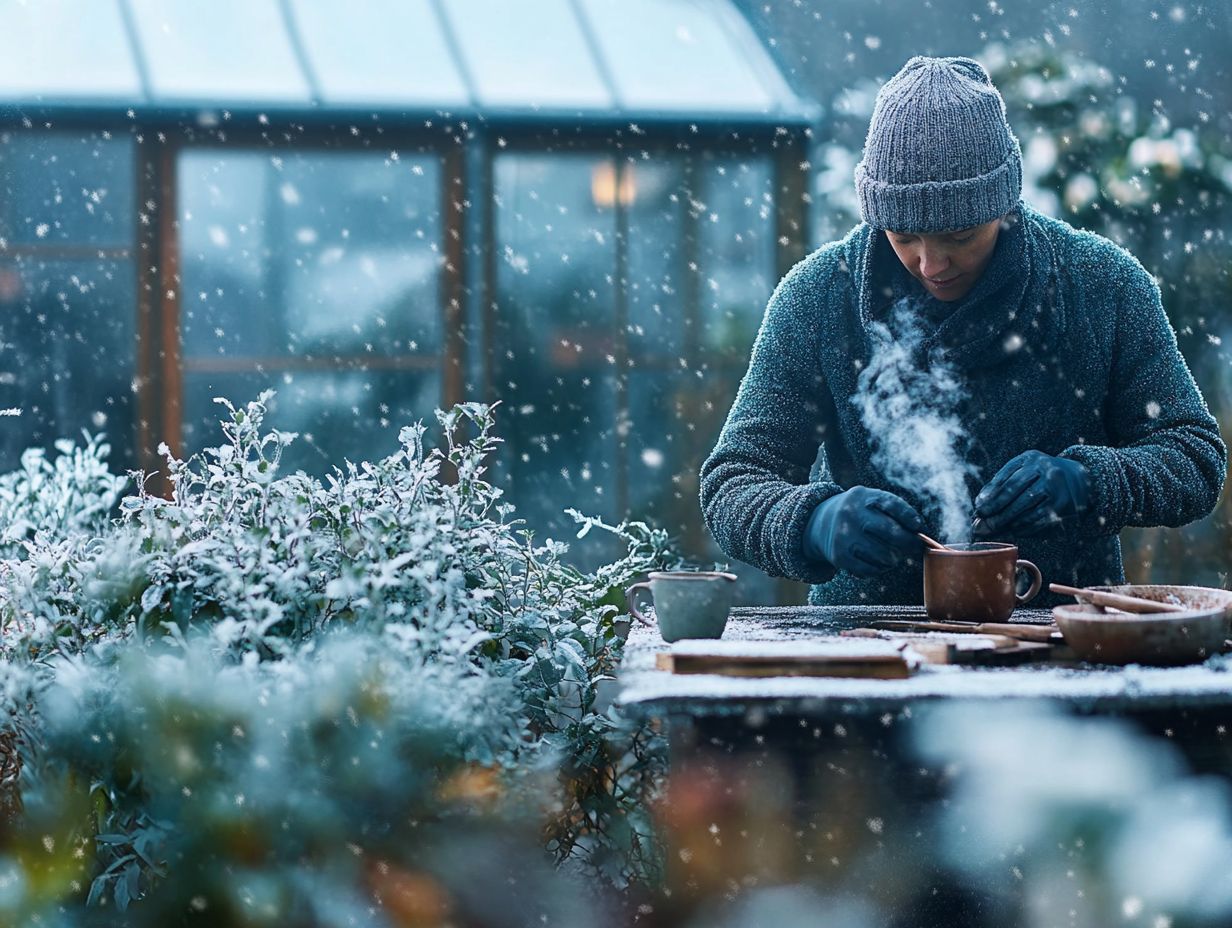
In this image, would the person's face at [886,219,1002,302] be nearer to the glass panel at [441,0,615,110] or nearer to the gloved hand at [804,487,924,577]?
the gloved hand at [804,487,924,577]

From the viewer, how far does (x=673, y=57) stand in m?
7.17

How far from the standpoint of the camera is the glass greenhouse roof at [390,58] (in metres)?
6.73

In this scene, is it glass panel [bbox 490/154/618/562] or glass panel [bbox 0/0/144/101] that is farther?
glass panel [bbox 490/154/618/562]

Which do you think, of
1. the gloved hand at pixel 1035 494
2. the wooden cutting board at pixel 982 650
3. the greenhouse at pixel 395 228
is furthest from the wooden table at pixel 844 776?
the greenhouse at pixel 395 228

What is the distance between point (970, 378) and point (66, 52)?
220 inches

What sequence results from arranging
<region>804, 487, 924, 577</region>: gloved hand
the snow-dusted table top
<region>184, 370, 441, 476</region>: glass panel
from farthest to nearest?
1. <region>184, 370, 441, 476</region>: glass panel
2. <region>804, 487, 924, 577</region>: gloved hand
3. the snow-dusted table top

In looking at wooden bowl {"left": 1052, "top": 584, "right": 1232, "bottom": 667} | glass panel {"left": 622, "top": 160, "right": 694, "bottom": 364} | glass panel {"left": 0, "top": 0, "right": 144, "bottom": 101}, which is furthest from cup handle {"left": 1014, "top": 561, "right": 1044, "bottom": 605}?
glass panel {"left": 0, "top": 0, "right": 144, "bottom": 101}

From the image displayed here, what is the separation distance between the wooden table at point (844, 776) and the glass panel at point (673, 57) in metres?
5.40

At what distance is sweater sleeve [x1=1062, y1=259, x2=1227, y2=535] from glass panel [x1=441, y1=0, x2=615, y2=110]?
443cm

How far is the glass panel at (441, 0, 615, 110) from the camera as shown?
22.6 feet

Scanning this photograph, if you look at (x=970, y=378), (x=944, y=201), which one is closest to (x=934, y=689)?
(x=944, y=201)

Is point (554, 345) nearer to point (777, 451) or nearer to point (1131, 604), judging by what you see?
point (777, 451)

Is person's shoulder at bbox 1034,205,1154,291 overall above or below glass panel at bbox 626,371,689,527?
above

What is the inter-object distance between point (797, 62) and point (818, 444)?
16.0 feet
